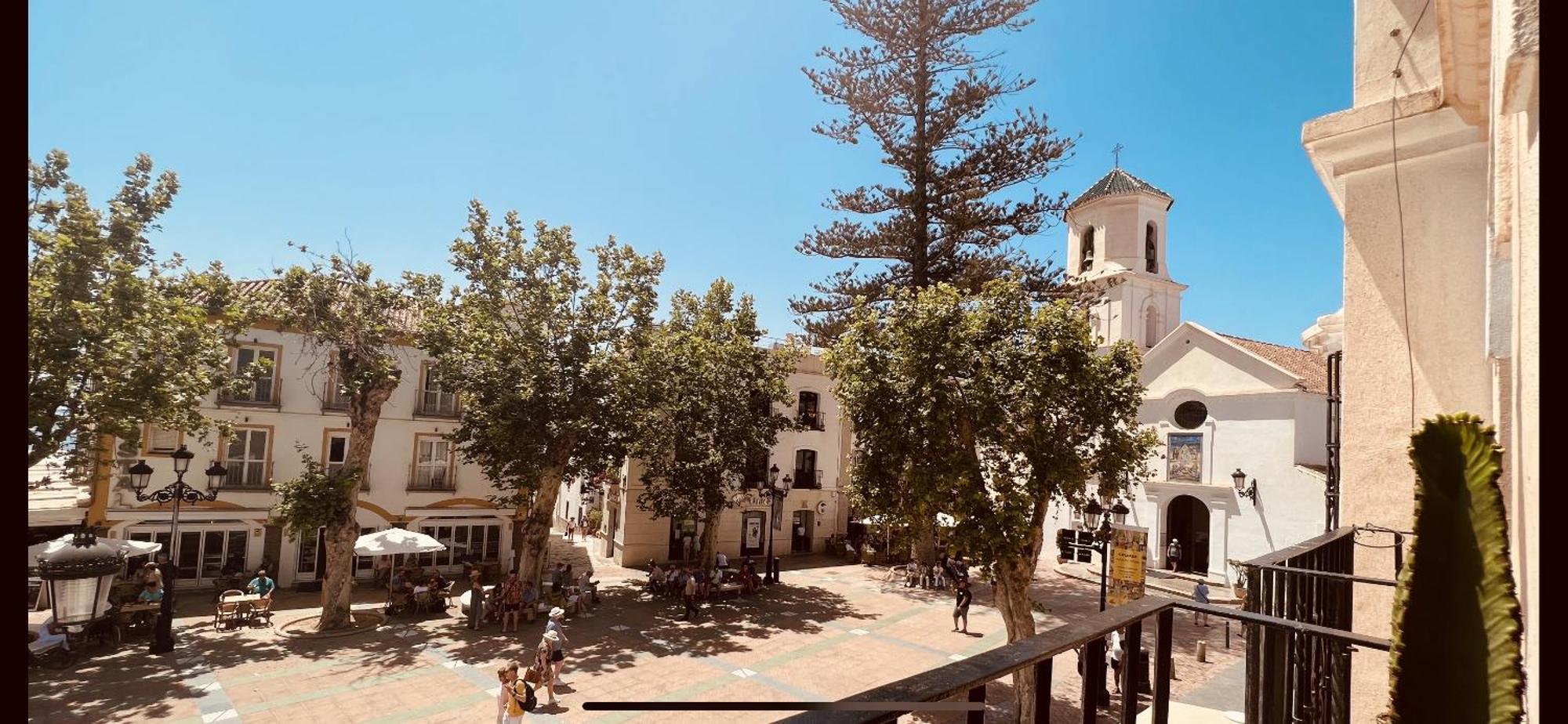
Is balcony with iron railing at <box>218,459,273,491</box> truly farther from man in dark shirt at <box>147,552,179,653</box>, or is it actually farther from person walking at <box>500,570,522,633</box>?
→ person walking at <box>500,570,522,633</box>

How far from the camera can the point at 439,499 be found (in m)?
21.4

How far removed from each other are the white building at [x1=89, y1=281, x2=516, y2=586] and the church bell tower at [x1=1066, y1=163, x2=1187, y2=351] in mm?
25512

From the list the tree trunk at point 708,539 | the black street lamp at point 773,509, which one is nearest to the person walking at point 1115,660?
the black street lamp at point 773,509

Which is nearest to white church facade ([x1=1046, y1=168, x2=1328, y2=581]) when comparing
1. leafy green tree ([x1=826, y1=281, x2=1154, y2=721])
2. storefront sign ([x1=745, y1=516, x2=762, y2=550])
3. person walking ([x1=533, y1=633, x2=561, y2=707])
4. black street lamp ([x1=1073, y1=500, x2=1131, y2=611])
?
black street lamp ([x1=1073, y1=500, x2=1131, y2=611])

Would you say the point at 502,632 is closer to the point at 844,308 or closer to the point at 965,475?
the point at 965,475

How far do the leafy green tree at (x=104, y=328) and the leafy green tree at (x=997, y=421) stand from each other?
41.4 ft

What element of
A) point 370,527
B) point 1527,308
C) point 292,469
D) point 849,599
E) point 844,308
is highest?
point 844,308

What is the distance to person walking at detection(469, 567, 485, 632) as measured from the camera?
16.0m

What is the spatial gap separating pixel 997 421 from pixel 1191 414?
17216 millimetres

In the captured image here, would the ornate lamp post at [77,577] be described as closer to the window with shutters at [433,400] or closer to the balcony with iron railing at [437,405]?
the window with shutters at [433,400]

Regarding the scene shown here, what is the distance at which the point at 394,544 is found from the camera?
1681cm

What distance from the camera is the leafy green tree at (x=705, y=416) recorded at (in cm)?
1984

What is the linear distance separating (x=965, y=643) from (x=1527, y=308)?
15499 mm

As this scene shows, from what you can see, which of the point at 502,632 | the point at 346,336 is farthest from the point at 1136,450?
the point at 346,336
